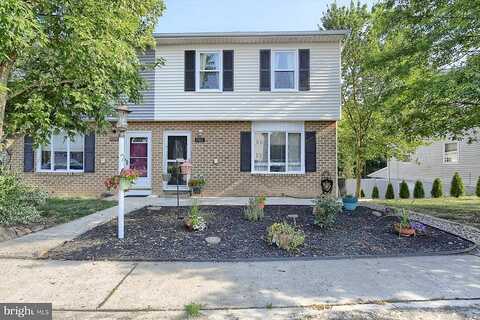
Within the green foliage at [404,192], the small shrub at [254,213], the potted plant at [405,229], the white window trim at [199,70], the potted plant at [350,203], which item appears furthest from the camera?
the green foliage at [404,192]

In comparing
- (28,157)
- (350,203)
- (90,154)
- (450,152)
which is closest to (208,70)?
(90,154)

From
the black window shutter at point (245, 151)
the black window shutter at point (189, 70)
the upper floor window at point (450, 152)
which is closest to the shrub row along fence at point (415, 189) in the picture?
the upper floor window at point (450, 152)

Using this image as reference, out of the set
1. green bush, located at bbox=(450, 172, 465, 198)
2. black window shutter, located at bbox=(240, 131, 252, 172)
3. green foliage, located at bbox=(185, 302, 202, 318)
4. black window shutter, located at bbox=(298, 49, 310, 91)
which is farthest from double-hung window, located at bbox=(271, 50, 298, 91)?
green bush, located at bbox=(450, 172, 465, 198)

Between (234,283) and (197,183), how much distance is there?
27.7 ft

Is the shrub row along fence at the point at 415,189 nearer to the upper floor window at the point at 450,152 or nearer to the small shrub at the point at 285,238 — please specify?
the upper floor window at the point at 450,152

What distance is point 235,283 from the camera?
4566 millimetres

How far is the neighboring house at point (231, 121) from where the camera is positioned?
13.0 metres

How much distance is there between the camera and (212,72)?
13336mm

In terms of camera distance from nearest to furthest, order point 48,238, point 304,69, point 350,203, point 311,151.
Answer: point 48,238
point 350,203
point 304,69
point 311,151

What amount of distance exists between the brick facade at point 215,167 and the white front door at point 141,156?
198mm

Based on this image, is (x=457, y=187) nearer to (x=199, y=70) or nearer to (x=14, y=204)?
(x=199, y=70)

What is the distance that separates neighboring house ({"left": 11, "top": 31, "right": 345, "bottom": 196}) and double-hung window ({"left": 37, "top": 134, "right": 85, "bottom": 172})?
160 mm

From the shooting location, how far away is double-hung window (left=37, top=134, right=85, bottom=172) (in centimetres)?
1395

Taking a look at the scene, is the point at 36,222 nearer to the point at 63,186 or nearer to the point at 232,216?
the point at 232,216
